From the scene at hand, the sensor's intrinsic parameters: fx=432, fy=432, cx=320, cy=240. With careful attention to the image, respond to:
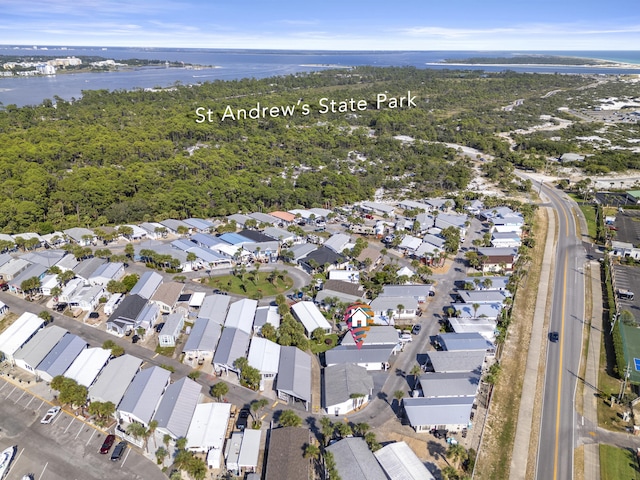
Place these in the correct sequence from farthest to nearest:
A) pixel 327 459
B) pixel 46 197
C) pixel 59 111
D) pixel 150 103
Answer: pixel 150 103, pixel 59 111, pixel 46 197, pixel 327 459

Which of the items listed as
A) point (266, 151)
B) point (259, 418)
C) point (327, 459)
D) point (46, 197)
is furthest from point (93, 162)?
point (327, 459)

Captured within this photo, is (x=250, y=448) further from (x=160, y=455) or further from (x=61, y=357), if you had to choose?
(x=61, y=357)

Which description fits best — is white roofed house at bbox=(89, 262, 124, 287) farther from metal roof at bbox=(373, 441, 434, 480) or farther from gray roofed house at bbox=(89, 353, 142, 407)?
metal roof at bbox=(373, 441, 434, 480)

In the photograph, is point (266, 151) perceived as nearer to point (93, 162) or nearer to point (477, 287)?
point (93, 162)

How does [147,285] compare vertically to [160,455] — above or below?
above

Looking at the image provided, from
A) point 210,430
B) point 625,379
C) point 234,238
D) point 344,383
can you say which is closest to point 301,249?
point 234,238

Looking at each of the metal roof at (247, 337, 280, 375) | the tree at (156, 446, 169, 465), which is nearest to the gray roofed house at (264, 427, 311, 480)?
the metal roof at (247, 337, 280, 375)

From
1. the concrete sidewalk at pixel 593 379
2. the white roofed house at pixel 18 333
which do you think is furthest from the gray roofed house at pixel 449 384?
the white roofed house at pixel 18 333
